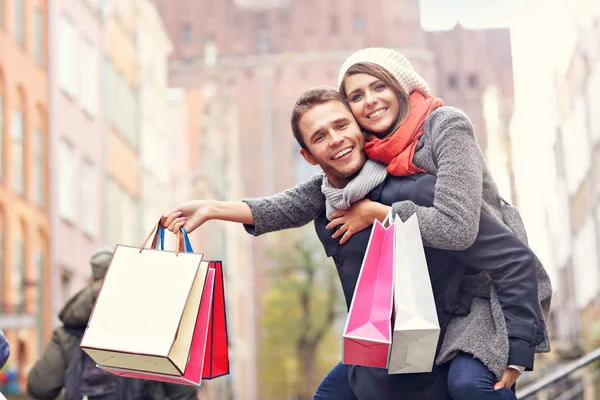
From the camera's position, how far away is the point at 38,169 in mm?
28391

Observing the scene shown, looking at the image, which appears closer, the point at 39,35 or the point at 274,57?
the point at 39,35

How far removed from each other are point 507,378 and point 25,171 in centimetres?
2451

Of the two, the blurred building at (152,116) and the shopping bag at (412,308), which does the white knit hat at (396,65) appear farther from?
the blurred building at (152,116)

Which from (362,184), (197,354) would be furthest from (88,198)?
(362,184)

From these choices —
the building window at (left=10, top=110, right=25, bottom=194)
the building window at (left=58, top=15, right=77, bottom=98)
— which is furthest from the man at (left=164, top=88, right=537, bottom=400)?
the building window at (left=58, top=15, right=77, bottom=98)

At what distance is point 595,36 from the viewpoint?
30.4 m

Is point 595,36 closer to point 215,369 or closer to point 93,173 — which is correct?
point 93,173

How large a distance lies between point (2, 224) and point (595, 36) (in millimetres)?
15031

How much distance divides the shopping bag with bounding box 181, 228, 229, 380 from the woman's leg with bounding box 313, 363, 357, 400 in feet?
1.10

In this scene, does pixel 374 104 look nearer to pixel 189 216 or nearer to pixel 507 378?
pixel 189 216

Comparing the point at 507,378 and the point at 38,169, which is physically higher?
the point at 38,169

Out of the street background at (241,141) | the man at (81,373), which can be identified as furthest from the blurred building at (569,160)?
the man at (81,373)

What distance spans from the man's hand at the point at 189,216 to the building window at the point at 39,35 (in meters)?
25.3

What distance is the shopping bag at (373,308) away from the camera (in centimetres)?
352
